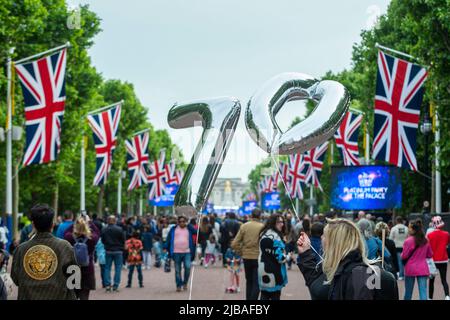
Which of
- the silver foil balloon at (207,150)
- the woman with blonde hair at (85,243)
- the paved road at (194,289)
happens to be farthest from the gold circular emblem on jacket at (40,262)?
the paved road at (194,289)

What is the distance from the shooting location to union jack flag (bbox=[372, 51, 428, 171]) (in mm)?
21156

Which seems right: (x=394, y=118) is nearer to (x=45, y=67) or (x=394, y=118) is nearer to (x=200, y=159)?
(x=45, y=67)

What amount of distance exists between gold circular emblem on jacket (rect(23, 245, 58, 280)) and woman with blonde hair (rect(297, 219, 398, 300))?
2.60m

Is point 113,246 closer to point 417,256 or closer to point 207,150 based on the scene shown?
point 417,256

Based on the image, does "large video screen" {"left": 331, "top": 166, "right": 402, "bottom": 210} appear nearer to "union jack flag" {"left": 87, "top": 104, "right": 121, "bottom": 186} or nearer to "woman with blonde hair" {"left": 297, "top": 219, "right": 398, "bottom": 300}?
"union jack flag" {"left": 87, "top": 104, "right": 121, "bottom": 186}

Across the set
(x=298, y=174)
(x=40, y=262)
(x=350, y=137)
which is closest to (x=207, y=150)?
(x=40, y=262)

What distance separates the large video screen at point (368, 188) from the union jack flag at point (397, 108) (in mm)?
1079

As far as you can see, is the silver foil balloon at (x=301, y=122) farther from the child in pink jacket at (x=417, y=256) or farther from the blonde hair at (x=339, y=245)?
the child in pink jacket at (x=417, y=256)

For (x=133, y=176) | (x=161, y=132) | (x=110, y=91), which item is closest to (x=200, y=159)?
(x=133, y=176)

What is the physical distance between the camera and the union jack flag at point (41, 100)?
854 inches

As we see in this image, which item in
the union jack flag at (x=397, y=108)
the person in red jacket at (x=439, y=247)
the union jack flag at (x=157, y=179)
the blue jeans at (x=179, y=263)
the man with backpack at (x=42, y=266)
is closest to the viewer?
the man with backpack at (x=42, y=266)

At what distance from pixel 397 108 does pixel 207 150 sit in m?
15.9

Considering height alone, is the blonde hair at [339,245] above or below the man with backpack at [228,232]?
above
